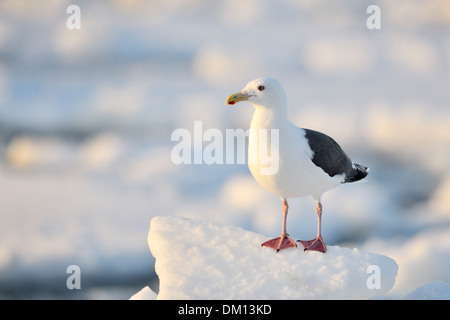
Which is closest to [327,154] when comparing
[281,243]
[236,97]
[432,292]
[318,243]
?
[318,243]

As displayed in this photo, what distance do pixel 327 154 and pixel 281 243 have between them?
47.7 inches

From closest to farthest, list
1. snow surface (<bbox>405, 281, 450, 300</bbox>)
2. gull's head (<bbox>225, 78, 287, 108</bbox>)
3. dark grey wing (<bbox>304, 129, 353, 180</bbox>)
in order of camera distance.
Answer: gull's head (<bbox>225, 78, 287, 108</bbox>) < dark grey wing (<bbox>304, 129, 353, 180</bbox>) < snow surface (<bbox>405, 281, 450, 300</bbox>)

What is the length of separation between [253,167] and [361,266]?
5.93ft

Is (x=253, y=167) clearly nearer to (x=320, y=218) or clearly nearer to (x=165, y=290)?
(x=320, y=218)

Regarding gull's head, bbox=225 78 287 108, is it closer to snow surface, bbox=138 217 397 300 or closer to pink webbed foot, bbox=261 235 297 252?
pink webbed foot, bbox=261 235 297 252

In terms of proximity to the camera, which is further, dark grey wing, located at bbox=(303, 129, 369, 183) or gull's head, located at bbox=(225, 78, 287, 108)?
dark grey wing, located at bbox=(303, 129, 369, 183)

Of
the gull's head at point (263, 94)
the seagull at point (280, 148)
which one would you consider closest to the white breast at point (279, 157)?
the seagull at point (280, 148)

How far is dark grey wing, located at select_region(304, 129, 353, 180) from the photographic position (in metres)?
7.27

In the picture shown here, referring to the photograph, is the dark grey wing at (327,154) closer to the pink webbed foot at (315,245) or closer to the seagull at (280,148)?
the seagull at (280,148)

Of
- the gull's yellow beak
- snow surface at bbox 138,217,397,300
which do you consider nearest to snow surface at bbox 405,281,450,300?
snow surface at bbox 138,217,397,300

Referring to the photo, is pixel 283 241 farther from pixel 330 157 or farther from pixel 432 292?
pixel 432 292

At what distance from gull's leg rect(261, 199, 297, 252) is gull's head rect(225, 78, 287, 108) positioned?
1331 millimetres

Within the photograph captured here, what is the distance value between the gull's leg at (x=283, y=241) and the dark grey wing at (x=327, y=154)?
0.69m

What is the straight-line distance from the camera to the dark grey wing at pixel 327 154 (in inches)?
286
